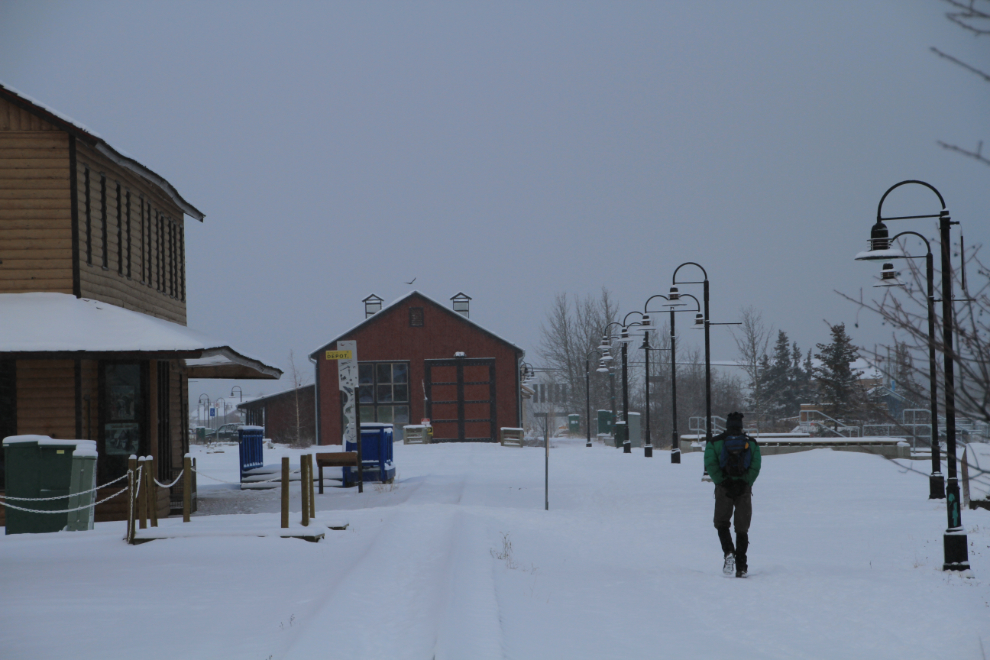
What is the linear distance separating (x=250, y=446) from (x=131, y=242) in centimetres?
653

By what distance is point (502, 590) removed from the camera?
28.3 ft

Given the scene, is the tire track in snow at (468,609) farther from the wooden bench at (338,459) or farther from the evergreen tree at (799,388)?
the evergreen tree at (799,388)

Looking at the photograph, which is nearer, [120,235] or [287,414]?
[120,235]

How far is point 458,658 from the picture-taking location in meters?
6.00

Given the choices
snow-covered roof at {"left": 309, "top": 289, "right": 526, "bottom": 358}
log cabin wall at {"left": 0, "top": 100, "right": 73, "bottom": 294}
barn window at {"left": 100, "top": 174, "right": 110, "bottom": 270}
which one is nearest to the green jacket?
log cabin wall at {"left": 0, "top": 100, "right": 73, "bottom": 294}

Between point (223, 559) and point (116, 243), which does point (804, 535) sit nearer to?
point (223, 559)

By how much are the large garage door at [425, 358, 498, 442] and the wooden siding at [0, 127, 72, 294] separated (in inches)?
1293

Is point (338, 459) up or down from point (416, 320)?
down

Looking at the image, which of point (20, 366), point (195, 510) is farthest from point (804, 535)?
point (20, 366)

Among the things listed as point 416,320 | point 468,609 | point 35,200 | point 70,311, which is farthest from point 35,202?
point 416,320

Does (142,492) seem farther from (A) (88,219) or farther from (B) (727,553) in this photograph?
(B) (727,553)

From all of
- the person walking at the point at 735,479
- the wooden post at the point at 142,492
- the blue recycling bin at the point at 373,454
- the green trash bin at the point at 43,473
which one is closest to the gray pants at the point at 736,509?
the person walking at the point at 735,479

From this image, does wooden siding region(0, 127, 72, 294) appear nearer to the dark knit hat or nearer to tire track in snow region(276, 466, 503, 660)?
tire track in snow region(276, 466, 503, 660)

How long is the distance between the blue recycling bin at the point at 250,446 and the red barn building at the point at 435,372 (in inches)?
956
